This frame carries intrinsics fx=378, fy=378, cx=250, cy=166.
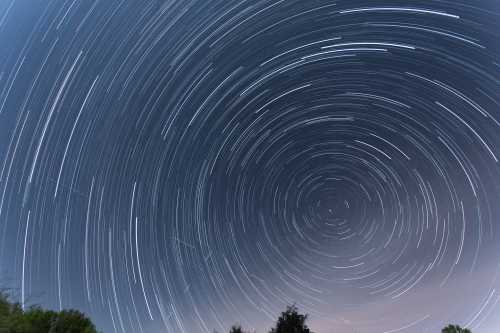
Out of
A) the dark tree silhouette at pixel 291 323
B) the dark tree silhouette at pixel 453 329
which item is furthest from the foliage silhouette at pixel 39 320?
the dark tree silhouette at pixel 453 329

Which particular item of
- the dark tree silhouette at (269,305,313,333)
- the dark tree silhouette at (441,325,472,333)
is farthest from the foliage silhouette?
the dark tree silhouette at (441,325,472,333)

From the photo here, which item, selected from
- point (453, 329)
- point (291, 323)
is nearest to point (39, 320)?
point (291, 323)

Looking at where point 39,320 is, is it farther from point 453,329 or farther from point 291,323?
point 453,329

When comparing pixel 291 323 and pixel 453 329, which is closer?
pixel 291 323

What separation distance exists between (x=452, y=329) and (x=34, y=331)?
2866cm

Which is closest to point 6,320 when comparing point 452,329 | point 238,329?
point 238,329

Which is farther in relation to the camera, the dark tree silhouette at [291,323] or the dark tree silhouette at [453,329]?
the dark tree silhouette at [453,329]

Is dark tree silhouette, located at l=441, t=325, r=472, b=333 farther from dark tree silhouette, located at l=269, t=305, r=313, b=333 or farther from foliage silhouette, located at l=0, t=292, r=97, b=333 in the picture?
foliage silhouette, located at l=0, t=292, r=97, b=333

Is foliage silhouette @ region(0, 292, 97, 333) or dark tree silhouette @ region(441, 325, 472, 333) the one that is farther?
dark tree silhouette @ region(441, 325, 472, 333)

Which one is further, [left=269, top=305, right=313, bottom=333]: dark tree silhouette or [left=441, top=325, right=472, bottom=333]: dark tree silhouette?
[left=441, top=325, right=472, bottom=333]: dark tree silhouette

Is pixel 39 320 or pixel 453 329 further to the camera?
pixel 453 329

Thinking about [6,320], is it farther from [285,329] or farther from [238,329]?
[285,329]

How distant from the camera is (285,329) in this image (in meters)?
19.7

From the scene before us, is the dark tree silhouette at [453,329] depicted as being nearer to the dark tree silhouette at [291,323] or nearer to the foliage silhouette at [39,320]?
the dark tree silhouette at [291,323]
